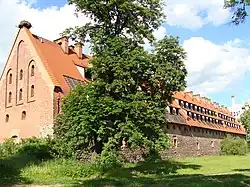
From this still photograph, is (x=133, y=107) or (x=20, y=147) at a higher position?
(x=133, y=107)

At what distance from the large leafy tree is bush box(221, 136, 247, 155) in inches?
1611

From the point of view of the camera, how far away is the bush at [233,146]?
Result: 65.2m

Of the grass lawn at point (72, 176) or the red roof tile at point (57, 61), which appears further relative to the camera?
the red roof tile at point (57, 61)

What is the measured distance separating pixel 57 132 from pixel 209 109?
48941 millimetres

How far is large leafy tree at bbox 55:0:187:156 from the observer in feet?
83.9

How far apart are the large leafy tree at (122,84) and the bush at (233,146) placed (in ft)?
134

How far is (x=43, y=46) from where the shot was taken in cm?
3856

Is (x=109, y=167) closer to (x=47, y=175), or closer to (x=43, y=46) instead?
(x=47, y=175)

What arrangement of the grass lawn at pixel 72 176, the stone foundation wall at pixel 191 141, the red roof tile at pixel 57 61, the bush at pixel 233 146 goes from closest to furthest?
the grass lawn at pixel 72 176 → the red roof tile at pixel 57 61 → the stone foundation wall at pixel 191 141 → the bush at pixel 233 146

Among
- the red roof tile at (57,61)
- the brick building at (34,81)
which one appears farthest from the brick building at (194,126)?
the brick building at (34,81)

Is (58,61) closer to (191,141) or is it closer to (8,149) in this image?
(8,149)

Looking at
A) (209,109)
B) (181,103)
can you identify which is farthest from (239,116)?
(181,103)

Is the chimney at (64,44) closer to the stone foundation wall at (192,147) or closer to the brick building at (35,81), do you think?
the brick building at (35,81)

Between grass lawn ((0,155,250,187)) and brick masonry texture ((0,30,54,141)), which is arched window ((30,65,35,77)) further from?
grass lawn ((0,155,250,187))
